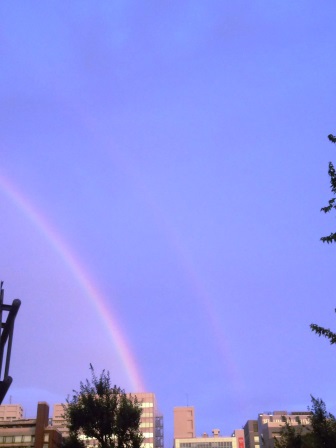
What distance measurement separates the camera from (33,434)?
387 ft

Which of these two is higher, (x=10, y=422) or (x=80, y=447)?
(x=10, y=422)

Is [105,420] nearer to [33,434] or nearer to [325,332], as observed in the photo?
[325,332]

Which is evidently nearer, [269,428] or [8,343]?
[8,343]

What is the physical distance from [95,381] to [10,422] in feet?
255

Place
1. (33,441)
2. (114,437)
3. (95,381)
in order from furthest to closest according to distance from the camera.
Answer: (33,441), (95,381), (114,437)

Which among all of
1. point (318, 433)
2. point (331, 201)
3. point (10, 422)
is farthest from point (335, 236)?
point (10, 422)

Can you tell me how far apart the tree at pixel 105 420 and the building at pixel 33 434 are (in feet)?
227

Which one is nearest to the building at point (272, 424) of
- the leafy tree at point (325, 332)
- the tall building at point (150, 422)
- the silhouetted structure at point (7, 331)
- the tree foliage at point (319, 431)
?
the tall building at point (150, 422)

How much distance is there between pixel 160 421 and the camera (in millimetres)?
198500

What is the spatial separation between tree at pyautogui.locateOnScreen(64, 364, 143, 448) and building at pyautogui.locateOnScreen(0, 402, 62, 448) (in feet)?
227

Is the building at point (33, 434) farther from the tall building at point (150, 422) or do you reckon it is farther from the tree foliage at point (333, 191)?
the tree foliage at point (333, 191)

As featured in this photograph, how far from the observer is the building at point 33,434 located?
381 feet

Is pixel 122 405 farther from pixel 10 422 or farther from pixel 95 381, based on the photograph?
pixel 10 422

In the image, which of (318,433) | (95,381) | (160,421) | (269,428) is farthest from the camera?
(160,421)
